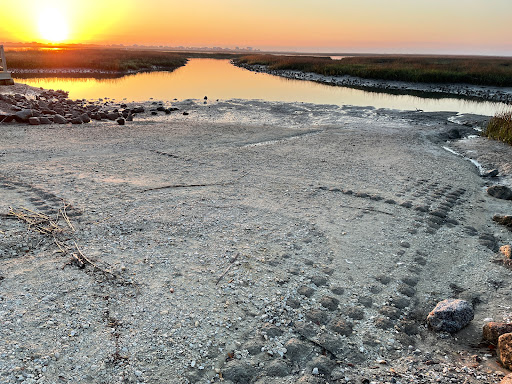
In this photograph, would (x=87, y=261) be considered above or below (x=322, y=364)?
above

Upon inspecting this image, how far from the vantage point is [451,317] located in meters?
3.89

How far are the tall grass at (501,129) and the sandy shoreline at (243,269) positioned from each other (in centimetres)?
390

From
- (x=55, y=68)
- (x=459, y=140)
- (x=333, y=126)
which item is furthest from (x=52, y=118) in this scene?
(x=55, y=68)

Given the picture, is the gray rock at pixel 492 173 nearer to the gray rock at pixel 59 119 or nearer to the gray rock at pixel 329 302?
the gray rock at pixel 329 302

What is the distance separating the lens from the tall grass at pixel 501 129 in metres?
12.4

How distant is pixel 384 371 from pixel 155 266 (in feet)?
9.64

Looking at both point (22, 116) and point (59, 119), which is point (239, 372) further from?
point (22, 116)

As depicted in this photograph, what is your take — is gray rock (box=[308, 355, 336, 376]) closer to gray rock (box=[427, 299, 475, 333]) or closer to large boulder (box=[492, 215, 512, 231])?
gray rock (box=[427, 299, 475, 333])

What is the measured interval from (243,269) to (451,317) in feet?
8.15

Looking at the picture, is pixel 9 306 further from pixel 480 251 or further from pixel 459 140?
pixel 459 140

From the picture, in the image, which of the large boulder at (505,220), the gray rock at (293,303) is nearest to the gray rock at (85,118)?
the gray rock at (293,303)

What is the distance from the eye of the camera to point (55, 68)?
39000 mm

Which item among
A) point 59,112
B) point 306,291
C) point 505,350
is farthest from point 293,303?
point 59,112

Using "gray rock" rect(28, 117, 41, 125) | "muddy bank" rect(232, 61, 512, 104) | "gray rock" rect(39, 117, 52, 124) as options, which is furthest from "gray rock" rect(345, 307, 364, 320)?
"muddy bank" rect(232, 61, 512, 104)
